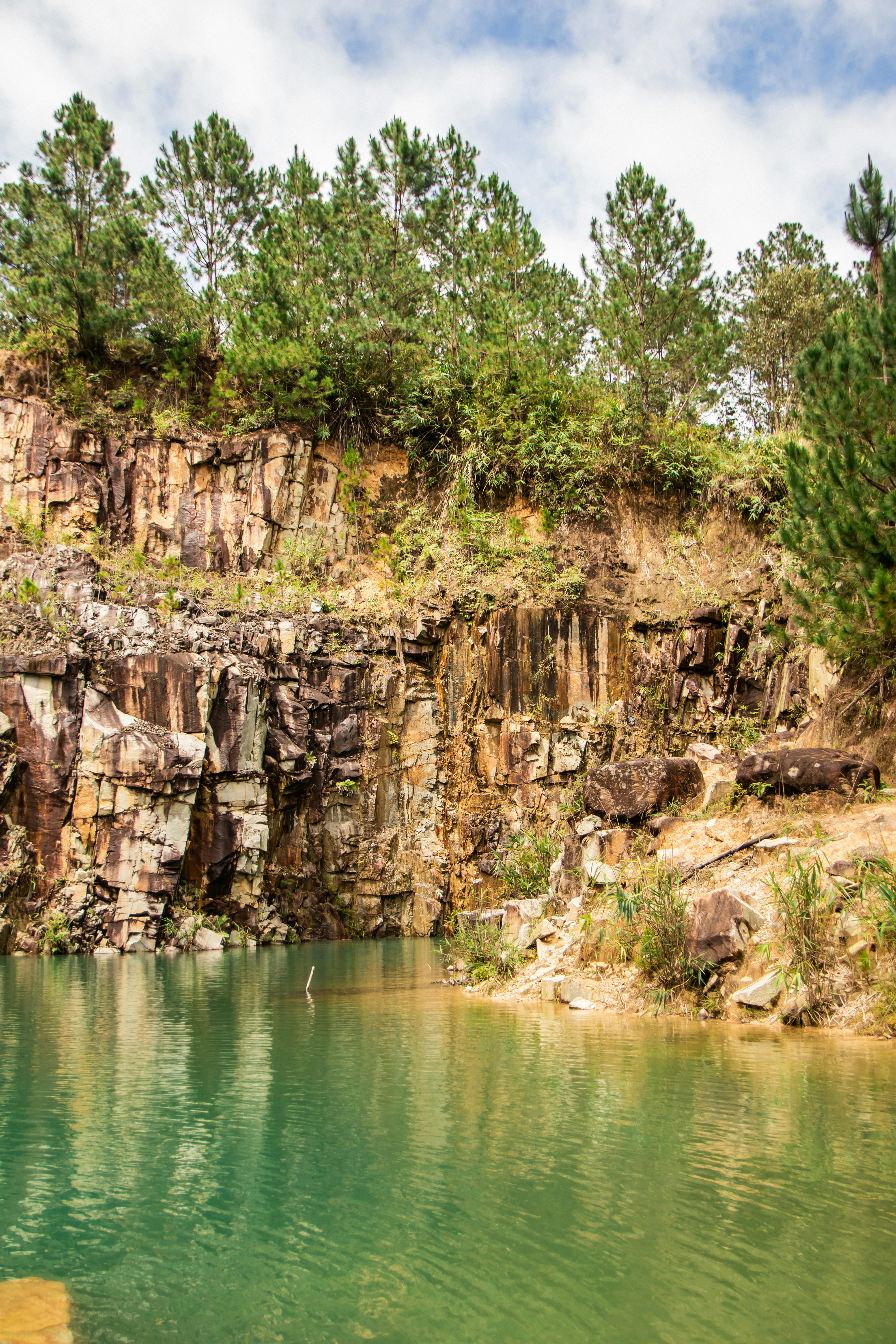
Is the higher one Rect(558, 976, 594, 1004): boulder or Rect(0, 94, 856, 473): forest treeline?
Rect(0, 94, 856, 473): forest treeline

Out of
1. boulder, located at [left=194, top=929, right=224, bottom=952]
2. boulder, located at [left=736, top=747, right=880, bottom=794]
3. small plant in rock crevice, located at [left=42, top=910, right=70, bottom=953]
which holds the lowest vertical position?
boulder, located at [left=194, top=929, right=224, bottom=952]

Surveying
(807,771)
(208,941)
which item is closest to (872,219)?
(807,771)

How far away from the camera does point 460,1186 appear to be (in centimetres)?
583

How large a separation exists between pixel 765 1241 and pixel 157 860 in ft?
74.6

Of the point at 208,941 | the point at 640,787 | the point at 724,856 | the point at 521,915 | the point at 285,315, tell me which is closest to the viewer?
the point at 724,856

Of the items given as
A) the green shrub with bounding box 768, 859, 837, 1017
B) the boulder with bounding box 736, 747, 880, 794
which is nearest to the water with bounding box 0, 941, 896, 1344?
the green shrub with bounding box 768, 859, 837, 1017

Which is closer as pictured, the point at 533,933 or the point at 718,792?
the point at 533,933

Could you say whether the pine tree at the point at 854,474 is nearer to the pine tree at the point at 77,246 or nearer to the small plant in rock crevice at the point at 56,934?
the small plant in rock crevice at the point at 56,934

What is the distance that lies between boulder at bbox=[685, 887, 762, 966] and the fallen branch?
1365 millimetres

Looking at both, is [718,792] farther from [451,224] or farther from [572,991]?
[451,224]

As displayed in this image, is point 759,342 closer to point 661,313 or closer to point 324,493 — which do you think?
point 661,313

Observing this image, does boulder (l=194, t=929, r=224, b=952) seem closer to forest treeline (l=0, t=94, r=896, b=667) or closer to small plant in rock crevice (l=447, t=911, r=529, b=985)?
small plant in rock crevice (l=447, t=911, r=529, b=985)

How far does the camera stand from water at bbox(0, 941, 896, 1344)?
4.23 m

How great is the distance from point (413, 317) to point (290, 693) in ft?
51.9
